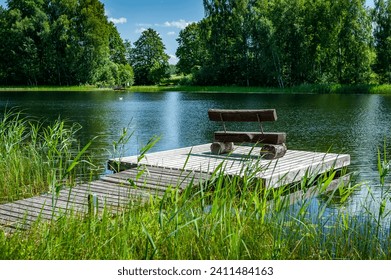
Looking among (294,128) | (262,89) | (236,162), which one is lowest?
(262,89)

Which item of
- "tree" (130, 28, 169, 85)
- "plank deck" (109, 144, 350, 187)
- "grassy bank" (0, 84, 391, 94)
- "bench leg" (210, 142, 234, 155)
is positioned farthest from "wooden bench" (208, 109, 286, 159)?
"tree" (130, 28, 169, 85)

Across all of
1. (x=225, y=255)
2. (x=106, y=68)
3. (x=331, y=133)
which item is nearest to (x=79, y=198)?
(x=225, y=255)

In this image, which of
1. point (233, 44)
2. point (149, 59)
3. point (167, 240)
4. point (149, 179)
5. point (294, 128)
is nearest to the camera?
point (167, 240)

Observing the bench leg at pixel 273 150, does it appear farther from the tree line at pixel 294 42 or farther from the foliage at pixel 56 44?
the foliage at pixel 56 44

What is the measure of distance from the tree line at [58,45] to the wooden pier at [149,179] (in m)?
48.3

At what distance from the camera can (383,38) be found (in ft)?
171

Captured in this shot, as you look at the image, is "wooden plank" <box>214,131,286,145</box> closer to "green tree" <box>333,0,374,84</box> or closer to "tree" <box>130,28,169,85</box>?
"green tree" <box>333,0,374,84</box>

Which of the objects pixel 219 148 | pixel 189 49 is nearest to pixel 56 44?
pixel 189 49

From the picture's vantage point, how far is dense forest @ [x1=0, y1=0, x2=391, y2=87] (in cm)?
5150

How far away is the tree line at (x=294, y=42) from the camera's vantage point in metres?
50.8

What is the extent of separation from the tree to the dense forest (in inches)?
152

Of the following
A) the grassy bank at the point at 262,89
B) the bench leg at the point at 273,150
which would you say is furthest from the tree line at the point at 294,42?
the bench leg at the point at 273,150

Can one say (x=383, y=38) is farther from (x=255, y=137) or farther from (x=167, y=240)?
(x=167, y=240)

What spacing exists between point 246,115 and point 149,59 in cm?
5778
